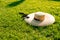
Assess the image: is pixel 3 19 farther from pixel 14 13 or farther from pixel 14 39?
pixel 14 39

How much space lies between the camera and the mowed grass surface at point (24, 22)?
7.90 meters

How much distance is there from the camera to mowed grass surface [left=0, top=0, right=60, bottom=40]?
7.90m

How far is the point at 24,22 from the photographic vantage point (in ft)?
28.9

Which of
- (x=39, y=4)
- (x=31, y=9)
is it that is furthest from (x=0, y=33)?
(x=39, y=4)

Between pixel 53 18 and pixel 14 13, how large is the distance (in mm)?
2248

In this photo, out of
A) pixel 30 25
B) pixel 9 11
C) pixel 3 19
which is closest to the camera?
pixel 30 25

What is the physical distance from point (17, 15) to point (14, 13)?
0.93ft

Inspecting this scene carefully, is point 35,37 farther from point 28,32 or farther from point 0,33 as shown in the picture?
point 0,33

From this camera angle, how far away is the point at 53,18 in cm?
898

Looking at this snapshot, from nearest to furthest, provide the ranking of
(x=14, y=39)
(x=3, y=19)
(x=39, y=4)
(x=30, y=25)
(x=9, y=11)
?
(x=14, y=39)
(x=30, y=25)
(x=3, y=19)
(x=9, y=11)
(x=39, y=4)

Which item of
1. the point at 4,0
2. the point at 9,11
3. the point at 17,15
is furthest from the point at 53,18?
the point at 4,0

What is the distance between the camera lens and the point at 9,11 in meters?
9.89

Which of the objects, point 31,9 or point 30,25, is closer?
point 30,25

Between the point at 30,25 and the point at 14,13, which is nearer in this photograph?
the point at 30,25
